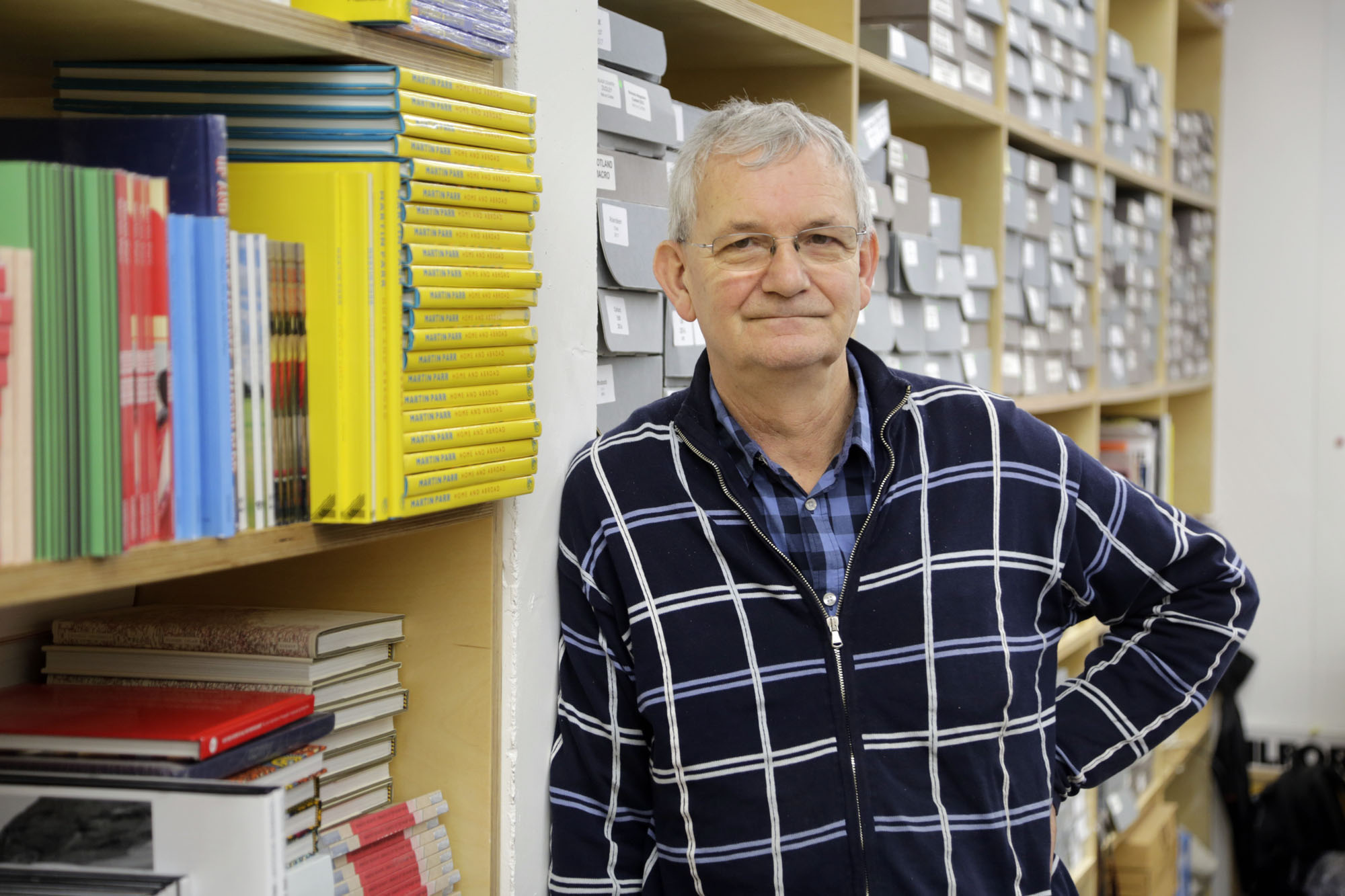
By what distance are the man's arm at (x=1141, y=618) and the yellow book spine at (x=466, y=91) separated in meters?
0.76

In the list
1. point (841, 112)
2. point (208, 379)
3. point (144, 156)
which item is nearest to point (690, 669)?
point (208, 379)

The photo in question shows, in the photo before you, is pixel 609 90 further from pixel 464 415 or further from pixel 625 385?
pixel 464 415

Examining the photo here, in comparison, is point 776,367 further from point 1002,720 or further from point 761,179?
point 1002,720

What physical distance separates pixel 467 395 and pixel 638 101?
1.92ft

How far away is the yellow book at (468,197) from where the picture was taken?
934 mm

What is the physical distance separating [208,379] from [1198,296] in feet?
12.8

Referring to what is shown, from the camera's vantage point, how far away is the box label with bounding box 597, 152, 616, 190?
4.64 feet

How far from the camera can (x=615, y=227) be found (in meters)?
1.40

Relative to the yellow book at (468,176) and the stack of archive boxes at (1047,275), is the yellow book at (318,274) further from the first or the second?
the stack of archive boxes at (1047,275)

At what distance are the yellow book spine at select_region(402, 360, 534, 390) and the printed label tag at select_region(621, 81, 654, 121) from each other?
45 centimetres

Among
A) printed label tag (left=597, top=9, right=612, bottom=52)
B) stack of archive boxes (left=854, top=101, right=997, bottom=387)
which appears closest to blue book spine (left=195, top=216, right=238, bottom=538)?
printed label tag (left=597, top=9, right=612, bottom=52)

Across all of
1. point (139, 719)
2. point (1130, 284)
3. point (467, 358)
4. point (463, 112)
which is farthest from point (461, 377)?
point (1130, 284)

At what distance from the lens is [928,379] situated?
1.43 m

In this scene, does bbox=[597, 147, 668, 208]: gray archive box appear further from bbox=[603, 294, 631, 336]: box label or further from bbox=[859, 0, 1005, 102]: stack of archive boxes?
bbox=[859, 0, 1005, 102]: stack of archive boxes
